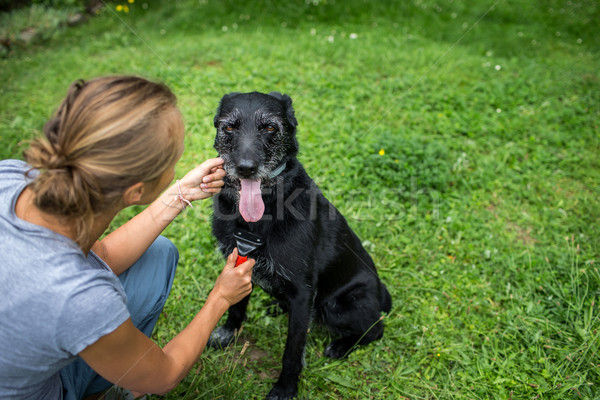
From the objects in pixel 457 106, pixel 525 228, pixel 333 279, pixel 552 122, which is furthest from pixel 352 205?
pixel 552 122

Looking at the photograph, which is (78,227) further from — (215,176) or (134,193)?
(215,176)

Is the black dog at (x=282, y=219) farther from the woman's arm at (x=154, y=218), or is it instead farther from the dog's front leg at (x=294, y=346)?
the woman's arm at (x=154, y=218)

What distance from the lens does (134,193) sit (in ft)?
5.60

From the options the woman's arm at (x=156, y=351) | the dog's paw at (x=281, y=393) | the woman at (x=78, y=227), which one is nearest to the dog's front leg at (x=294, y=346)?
the dog's paw at (x=281, y=393)

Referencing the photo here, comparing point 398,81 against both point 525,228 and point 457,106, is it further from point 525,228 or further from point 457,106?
point 525,228

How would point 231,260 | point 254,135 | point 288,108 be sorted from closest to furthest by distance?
point 231,260 < point 254,135 < point 288,108

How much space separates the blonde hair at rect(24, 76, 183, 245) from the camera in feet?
4.75

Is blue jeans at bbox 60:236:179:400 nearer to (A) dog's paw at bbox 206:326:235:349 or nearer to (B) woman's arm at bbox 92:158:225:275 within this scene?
(B) woman's arm at bbox 92:158:225:275

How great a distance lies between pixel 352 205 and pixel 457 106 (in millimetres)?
2752

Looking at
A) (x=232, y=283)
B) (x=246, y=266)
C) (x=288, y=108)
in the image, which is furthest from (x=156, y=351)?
(x=288, y=108)

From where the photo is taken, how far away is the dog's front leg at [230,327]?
118 inches

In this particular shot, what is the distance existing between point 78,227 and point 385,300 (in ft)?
7.77

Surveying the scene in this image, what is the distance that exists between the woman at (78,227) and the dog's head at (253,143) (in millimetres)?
686

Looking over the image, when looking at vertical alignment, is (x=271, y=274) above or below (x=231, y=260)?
below
